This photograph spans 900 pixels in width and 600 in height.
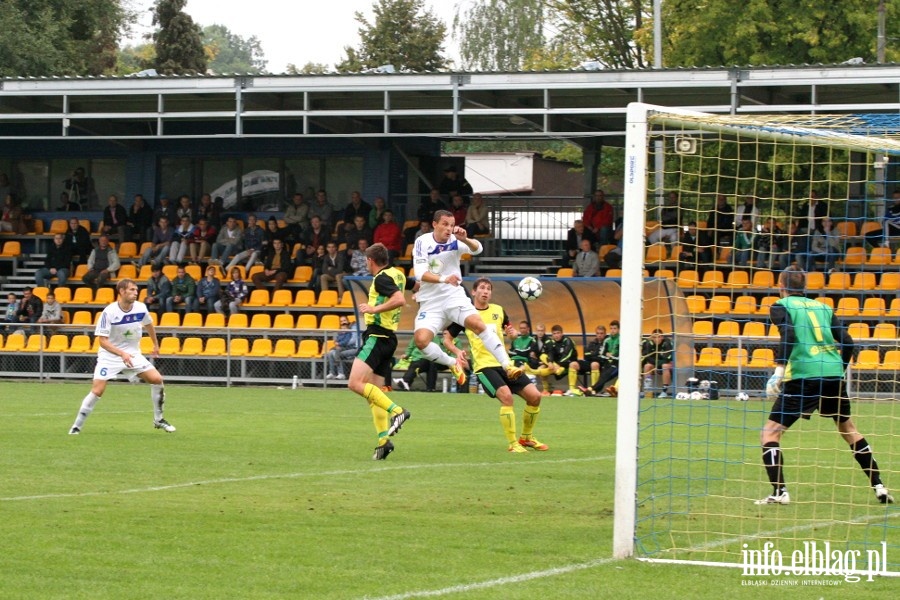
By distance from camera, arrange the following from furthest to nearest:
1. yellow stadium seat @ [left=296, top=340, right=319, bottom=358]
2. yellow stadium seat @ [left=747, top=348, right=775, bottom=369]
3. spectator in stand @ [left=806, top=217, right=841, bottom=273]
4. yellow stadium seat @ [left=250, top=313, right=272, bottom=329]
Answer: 1. yellow stadium seat @ [left=250, top=313, right=272, bottom=329]
2. yellow stadium seat @ [left=296, top=340, right=319, bottom=358]
3. spectator in stand @ [left=806, top=217, right=841, bottom=273]
4. yellow stadium seat @ [left=747, top=348, right=775, bottom=369]

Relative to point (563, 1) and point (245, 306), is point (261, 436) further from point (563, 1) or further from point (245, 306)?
point (563, 1)

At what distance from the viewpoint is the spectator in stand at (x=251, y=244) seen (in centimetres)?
3056

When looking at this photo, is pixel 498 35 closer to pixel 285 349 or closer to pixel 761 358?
pixel 285 349

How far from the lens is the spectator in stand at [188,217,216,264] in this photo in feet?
103

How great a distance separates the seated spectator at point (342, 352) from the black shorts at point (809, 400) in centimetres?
1704

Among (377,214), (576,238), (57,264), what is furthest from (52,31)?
(576,238)

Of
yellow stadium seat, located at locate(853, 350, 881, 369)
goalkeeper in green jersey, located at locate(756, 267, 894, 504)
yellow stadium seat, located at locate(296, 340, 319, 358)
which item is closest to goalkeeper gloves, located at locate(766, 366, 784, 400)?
goalkeeper in green jersey, located at locate(756, 267, 894, 504)

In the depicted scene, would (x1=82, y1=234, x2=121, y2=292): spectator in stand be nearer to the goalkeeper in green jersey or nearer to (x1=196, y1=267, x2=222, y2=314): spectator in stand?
(x1=196, y1=267, x2=222, y2=314): spectator in stand

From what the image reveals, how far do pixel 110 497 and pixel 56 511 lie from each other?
740mm

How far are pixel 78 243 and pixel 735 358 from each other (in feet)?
57.4

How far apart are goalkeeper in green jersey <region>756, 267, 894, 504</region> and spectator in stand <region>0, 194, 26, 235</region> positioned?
28.2 metres

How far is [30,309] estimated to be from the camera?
29.5 m

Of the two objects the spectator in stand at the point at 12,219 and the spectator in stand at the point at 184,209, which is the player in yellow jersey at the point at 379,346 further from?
the spectator in stand at the point at 12,219

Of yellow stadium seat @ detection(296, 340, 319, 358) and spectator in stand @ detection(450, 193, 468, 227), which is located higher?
spectator in stand @ detection(450, 193, 468, 227)
